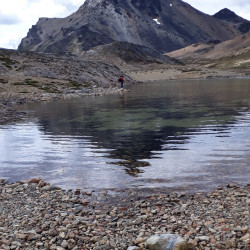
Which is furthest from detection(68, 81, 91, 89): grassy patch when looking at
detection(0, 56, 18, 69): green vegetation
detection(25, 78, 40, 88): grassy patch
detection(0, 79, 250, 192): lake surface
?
detection(0, 79, 250, 192): lake surface

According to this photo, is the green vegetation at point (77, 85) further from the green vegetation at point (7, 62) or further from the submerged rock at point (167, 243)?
the submerged rock at point (167, 243)

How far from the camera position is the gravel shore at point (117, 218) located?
9.17m

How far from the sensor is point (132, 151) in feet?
64.3

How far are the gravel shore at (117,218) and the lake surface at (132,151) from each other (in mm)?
1303

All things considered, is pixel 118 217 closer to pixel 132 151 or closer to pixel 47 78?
pixel 132 151

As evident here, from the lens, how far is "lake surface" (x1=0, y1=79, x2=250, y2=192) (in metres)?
14.5

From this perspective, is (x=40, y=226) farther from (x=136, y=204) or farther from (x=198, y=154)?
(x=198, y=154)

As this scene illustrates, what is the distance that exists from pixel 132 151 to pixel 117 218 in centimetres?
914

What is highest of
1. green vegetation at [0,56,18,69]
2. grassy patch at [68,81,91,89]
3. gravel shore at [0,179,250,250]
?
green vegetation at [0,56,18,69]

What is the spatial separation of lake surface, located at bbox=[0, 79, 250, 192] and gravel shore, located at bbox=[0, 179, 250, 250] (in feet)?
4.27

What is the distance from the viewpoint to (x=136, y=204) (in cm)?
1167

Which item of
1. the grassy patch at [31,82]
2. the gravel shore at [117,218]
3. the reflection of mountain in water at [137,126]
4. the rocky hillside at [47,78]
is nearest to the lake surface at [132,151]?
the reflection of mountain in water at [137,126]

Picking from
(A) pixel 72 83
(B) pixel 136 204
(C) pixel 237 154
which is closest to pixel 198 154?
(C) pixel 237 154

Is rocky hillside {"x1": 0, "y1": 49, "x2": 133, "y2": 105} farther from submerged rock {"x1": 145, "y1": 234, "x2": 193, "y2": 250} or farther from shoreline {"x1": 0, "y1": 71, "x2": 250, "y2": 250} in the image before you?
submerged rock {"x1": 145, "y1": 234, "x2": 193, "y2": 250}
